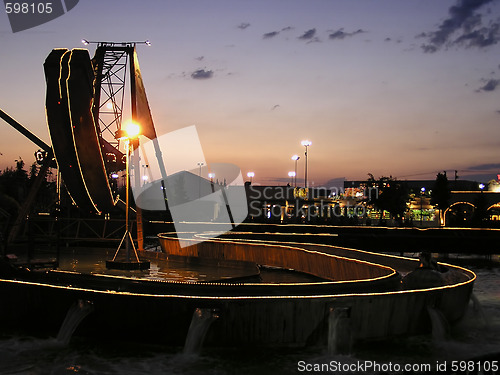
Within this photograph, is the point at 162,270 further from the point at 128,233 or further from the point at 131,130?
the point at 131,130

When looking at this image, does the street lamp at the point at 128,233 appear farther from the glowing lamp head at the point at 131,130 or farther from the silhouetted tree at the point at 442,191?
the silhouetted tree at the point at 442,191

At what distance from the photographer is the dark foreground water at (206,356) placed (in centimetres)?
1055

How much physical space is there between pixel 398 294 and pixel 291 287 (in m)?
2.30

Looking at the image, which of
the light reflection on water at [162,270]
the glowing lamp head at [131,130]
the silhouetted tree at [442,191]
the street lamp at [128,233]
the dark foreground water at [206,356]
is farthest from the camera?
the silhouetted tree at [442,191]

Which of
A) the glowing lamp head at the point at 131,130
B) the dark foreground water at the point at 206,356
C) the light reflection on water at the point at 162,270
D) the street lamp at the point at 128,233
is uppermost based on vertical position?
the glowing lamp head at the point at 131,130

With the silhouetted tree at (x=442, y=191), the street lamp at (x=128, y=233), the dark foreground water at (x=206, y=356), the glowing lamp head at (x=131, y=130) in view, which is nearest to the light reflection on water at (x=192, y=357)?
the dark foreground water at (x=206, y=356)

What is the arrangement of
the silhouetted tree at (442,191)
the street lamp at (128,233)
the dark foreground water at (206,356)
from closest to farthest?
1. the dark foreground water at (206,356)
2. the street lamp at (128,233)
3. the silhouetted tree at (442,191)

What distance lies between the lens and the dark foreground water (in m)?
10.6

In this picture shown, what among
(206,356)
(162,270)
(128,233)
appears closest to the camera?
(206,356)

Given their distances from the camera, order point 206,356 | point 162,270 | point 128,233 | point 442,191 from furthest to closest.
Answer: point 442,191, point 162,270, point 128,233, point 206,356

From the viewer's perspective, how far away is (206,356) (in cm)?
1125

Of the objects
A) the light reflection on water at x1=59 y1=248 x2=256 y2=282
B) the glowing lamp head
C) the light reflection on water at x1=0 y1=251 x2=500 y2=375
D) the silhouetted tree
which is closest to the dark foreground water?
the light reflection on water at x1=0 y1=251 x2=500 y2=375

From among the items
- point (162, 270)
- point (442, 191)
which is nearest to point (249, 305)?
point (162, 270)

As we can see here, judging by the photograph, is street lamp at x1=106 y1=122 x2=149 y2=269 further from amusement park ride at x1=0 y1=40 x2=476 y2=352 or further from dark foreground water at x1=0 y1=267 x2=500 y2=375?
dark foreground water at x1=0 y1=267 x2=500 y2=375
